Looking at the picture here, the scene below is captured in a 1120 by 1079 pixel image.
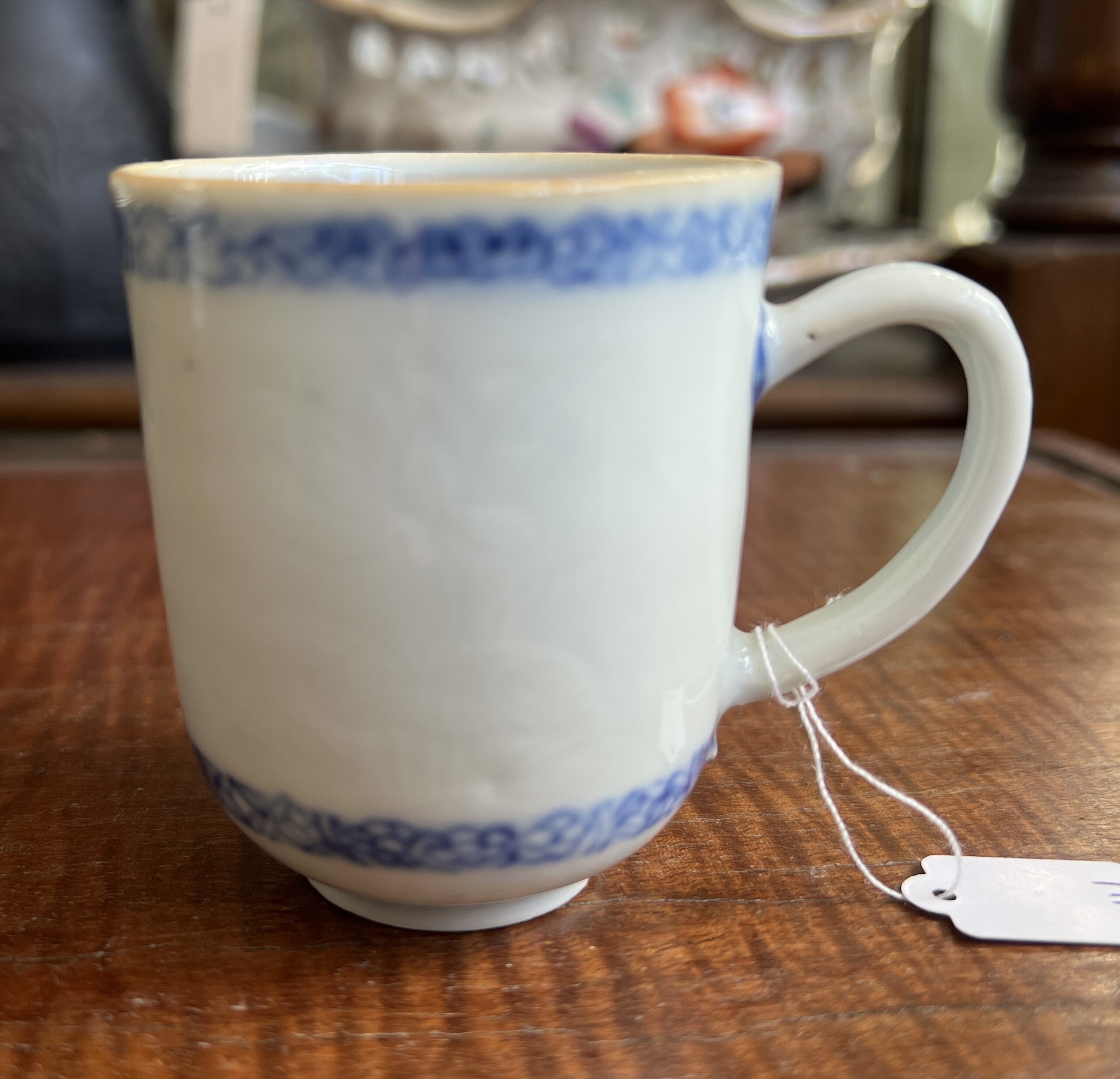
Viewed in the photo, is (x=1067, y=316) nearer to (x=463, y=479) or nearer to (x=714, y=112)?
(x=714, y=112)

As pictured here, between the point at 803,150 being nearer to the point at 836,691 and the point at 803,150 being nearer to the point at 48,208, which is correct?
the point at 48,208

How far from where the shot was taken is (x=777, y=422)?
2.98ft

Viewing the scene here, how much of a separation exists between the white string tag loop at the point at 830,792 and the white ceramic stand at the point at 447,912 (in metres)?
0.07

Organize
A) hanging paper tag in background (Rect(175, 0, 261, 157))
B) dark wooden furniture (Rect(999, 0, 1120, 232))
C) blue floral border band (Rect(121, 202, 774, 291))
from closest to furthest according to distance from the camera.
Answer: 1. blue floral border band (Rect(121, 202, 774, 291))
2. hanging paper tag in background (Rect(175, 0, 261, 157))
3. dark wooden furniture (Rect(999, 0, 1120, 232))

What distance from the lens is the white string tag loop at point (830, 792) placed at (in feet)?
0.99

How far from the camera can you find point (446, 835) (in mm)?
254

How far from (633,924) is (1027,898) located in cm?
10

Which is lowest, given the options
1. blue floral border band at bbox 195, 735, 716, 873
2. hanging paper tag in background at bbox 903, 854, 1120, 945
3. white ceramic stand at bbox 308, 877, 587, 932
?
hanging paper tag in background at bbox 903, 854, 1120, 945

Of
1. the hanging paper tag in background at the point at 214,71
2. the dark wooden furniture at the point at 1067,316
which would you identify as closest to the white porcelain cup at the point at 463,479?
the hanging paper tag in background at the point at 214,71

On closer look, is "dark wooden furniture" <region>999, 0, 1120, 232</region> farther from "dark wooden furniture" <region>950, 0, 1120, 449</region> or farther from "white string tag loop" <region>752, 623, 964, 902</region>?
"white string tag loop" <region>752, 623, 964, 902</region>

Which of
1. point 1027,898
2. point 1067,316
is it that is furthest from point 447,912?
point 1067,316

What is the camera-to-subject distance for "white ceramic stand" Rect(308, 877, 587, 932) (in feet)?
0.93

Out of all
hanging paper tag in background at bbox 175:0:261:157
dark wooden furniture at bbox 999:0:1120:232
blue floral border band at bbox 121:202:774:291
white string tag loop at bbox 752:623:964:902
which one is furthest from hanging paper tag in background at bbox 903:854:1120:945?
dark wooden furniture at bbox 999:0:1120:232

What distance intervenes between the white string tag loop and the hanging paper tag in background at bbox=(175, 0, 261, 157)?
0.61 m
